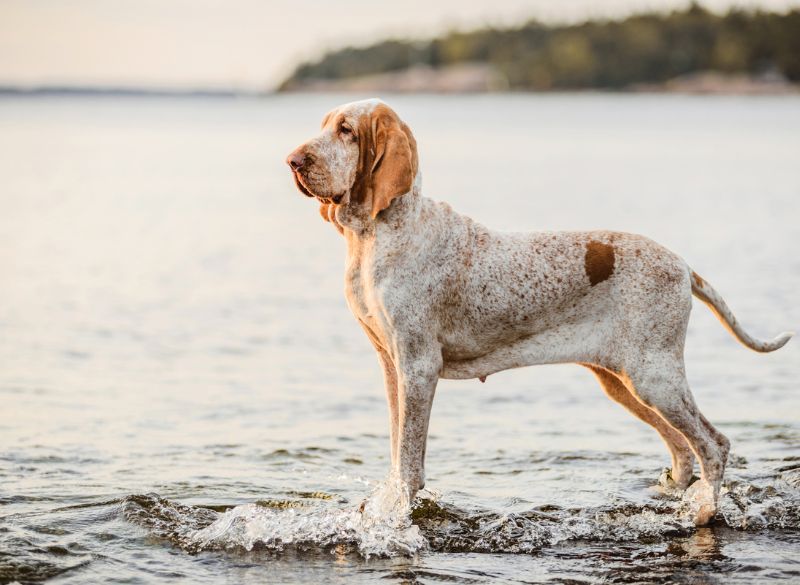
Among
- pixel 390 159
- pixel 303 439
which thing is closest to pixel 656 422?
pixel 390 159

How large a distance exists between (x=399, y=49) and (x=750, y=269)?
6825 inches

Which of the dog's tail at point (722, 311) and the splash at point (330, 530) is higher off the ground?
the dog's tail at point (722, 311)

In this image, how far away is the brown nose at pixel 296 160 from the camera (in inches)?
260

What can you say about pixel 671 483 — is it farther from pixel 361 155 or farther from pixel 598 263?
pixel 361 155

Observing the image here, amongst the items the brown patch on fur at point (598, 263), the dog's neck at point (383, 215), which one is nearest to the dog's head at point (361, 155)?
the dog's neck at point (383, 215)

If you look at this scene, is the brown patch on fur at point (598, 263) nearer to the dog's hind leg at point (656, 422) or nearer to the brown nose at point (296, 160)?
the dog's hind leg at point (656, 422)

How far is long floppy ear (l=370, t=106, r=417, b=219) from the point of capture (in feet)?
22.2

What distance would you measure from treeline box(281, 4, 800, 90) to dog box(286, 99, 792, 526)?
512ft

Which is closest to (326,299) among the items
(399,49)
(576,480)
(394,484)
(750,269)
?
(750,269)

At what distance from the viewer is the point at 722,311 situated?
7699mm

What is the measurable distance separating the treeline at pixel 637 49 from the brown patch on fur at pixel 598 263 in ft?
512

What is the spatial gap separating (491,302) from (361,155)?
1.20 metres

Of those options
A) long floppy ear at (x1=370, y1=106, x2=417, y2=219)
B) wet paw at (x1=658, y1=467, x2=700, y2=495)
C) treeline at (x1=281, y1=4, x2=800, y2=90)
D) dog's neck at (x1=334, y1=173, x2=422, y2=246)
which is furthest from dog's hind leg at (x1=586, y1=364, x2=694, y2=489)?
treeline at (x1=281, y1=4, x2=800, y2=90)

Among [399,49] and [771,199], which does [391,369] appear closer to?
[771,199]
